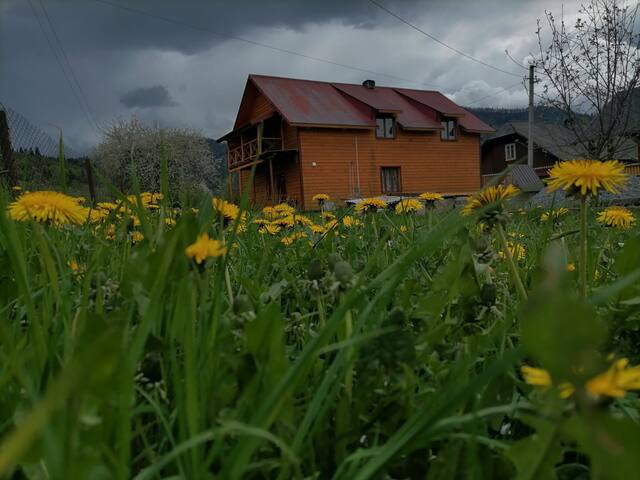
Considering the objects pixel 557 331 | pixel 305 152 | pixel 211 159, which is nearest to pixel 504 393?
pixel 557 331

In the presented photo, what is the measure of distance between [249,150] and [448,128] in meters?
8.59

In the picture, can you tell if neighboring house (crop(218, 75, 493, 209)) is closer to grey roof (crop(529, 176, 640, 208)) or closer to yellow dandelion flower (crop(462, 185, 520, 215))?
grey roof (crop(529, 176, 640, 208))

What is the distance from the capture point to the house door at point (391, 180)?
2050cm

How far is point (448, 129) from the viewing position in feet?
71.1

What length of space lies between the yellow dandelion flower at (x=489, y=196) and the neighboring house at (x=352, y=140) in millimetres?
16966

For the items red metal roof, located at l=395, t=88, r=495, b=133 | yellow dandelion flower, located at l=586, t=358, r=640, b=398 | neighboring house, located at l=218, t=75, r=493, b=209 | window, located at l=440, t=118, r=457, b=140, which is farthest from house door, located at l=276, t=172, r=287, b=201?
yellow dandelion flower, located at l=586, t=358, r=640, b=398

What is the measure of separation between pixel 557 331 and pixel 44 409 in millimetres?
201

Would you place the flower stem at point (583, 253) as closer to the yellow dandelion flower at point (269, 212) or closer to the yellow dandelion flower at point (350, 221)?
the yellow dandelion flower at point (350, 221)

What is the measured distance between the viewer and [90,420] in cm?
34

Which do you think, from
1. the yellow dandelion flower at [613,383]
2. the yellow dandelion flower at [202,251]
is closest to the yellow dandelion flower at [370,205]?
the yellow dandelion flower at [202,251]

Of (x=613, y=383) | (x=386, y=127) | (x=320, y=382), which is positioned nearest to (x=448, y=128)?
(x=386, y=127)

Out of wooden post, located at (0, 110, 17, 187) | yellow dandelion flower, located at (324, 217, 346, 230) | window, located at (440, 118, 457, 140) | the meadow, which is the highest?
window, located at (440, 118, 457, 140)

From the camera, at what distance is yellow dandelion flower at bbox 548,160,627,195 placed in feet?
2.57

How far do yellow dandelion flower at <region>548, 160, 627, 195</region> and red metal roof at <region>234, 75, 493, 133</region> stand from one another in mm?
17514
